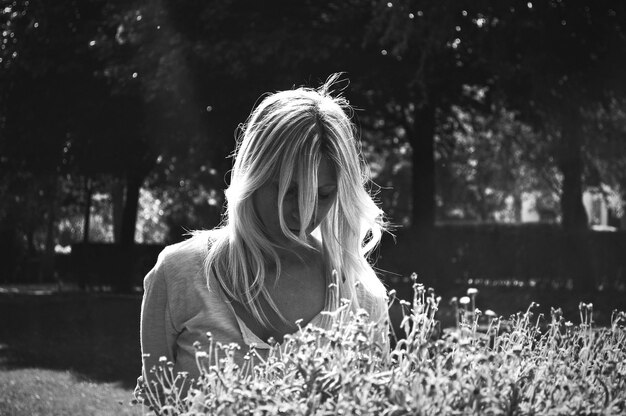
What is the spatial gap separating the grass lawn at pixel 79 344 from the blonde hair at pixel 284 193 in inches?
53.6

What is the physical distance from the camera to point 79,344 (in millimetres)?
13766

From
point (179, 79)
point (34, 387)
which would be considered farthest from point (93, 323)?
point (34, 387)

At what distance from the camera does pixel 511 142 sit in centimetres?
2592

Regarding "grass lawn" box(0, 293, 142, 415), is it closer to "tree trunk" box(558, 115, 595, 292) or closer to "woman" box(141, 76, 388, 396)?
"woman" box(141, 76, 388, 396)

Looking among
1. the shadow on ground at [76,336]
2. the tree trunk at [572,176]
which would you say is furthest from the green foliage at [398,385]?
the tree trunk at [572,176]

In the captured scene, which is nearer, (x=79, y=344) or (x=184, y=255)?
(x=184, y=255)

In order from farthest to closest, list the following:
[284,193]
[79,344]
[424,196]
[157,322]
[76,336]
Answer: [424,196] → [76,336] → [79,344] → [157,322] → [284,193]

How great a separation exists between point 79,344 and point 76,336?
3.44 ft

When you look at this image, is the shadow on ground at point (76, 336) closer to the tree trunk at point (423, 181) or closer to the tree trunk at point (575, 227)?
the tree trunk at point (423, 181)

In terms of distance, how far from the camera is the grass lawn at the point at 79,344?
8.89 metres

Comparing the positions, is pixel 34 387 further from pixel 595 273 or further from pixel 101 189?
pixel 101 189

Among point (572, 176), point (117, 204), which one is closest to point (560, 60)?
point (572, 176)

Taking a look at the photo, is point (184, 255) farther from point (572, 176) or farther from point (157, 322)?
point (572, 176)

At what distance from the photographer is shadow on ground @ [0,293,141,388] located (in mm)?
11445
